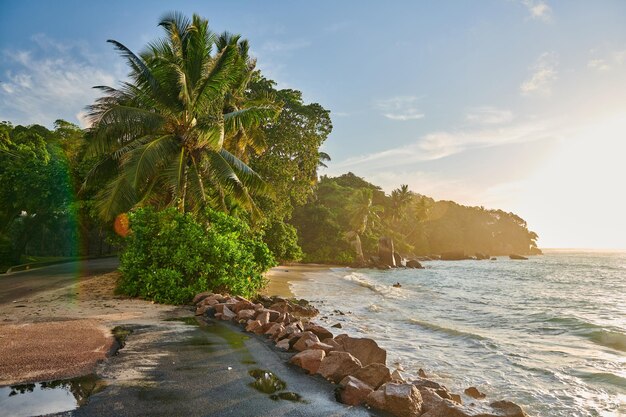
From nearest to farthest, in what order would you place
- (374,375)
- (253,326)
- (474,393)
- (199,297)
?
(374,375), (474,393), (253,326), (199,297)

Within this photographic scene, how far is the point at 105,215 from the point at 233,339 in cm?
857

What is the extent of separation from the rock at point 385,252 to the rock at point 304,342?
168ft

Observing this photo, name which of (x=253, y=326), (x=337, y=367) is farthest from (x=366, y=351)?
(x=253, y=326)

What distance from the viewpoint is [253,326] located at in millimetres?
9234

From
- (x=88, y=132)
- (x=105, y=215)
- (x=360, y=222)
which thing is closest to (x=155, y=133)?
(x=88, y=132)

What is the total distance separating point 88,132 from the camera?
15.4 metres

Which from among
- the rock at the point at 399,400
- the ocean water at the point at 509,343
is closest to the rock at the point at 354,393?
the rock at the point at 399,400

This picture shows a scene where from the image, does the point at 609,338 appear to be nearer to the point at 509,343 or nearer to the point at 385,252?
the point at 509,343

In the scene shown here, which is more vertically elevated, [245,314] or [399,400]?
[399,400]

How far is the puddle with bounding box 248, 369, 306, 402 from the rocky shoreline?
0.64m

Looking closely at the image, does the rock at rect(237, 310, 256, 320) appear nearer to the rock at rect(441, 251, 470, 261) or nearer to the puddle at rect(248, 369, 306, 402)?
the puddle at rect(248, 369, 306, 402)

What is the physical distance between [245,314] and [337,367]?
4.68 m

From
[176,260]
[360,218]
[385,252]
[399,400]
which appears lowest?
[399,400]

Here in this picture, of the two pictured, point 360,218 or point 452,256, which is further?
point 452,256
